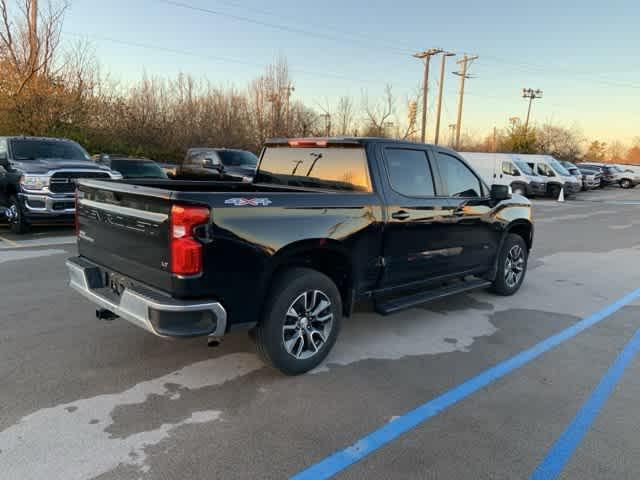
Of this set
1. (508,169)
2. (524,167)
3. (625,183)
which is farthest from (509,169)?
(625,183)

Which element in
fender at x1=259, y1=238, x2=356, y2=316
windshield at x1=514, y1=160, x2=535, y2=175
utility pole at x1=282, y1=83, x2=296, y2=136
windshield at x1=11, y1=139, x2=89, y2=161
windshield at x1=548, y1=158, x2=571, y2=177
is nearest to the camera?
fender at x1=259, y1=238, x2=356, y2=316

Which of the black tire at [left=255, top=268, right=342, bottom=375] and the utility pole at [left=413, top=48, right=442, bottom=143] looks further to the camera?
the utility pole at [left=413, top=48, right=442, bottom=143]

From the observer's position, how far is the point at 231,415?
3207 mm

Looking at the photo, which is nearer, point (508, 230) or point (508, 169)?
point (508, 230)

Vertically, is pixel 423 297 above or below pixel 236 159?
below

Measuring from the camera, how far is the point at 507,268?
20.7 ft

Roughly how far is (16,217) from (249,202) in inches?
325

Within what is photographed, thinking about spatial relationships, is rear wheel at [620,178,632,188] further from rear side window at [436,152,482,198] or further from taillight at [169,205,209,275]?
taillight at [169,205,209,275]

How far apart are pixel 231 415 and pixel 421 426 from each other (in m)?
1.27

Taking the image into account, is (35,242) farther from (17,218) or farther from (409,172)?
(409,172)

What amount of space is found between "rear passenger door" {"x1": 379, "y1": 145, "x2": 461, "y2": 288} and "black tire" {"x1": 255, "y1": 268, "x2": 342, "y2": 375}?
2.48 feet

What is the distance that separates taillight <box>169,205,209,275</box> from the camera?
9.93ft

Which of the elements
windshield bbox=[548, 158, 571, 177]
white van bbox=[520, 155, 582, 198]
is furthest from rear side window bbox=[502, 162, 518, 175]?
windshield bbox=[548, 158, 571, 177]

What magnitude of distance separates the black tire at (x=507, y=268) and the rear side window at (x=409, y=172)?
187 centimetres
